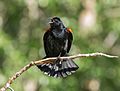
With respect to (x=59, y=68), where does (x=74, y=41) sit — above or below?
below

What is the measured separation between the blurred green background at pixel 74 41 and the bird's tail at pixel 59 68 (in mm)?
4583

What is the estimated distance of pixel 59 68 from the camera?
4527 millimetres

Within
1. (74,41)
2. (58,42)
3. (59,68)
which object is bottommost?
(74,41)

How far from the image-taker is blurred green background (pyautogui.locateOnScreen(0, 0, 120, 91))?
380 inches

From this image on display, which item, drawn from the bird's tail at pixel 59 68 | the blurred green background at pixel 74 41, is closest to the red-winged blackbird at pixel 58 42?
the bird's tail at pixel 59 68

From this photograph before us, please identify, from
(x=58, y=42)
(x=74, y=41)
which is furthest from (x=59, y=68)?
(x=74, y=41)

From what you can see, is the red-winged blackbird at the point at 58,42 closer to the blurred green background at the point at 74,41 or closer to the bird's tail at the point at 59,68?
the bird's tail at the point at 59,68

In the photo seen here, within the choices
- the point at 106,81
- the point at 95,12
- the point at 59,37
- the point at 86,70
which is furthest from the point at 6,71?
the point at 59,37

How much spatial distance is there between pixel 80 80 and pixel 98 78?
47 cm

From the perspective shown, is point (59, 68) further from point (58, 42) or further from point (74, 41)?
point (74, 41)

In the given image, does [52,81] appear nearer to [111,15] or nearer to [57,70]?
[111,15]

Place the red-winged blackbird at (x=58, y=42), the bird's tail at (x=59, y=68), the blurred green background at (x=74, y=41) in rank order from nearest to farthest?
the bird's tail at (x=59, y=68) → the red-winged blackbird at (x=58, y=42) → the blurred green background at (x=74, y=41)

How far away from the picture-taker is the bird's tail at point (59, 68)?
4.40m

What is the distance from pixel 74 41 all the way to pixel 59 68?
18.1ft
